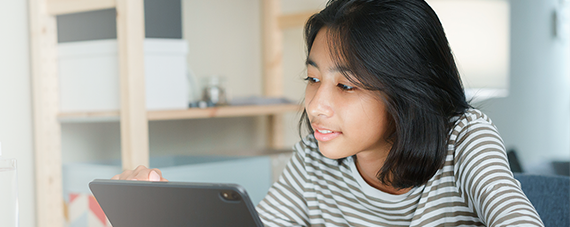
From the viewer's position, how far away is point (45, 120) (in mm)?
1310

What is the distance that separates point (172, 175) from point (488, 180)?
0.89 meters

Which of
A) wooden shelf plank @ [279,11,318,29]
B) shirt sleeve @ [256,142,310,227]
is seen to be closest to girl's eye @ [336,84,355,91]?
shirt sleeve @ [256,142,310,227]

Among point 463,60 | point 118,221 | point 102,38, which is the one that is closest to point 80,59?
point 102,38

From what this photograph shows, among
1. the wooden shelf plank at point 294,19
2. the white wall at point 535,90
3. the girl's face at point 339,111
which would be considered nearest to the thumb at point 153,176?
the girl's face at point 339,111

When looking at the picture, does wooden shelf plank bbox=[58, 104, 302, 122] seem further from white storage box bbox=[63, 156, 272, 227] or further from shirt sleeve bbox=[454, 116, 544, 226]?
shirt sleeve bbox=[454, 116, 544, 226]

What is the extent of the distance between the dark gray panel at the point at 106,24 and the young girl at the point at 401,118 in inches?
25.5

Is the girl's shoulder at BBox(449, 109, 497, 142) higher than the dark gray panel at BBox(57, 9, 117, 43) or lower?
lower

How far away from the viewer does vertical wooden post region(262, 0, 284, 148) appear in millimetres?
2068

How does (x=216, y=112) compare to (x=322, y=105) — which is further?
(x=216, y=112)

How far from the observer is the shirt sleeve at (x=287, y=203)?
90 cm

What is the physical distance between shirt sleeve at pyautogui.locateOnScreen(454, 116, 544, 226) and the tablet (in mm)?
327

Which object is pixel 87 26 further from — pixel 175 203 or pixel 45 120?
pixel 175 203

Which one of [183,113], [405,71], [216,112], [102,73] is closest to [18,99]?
[102,73]

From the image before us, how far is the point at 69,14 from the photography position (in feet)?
4.34
